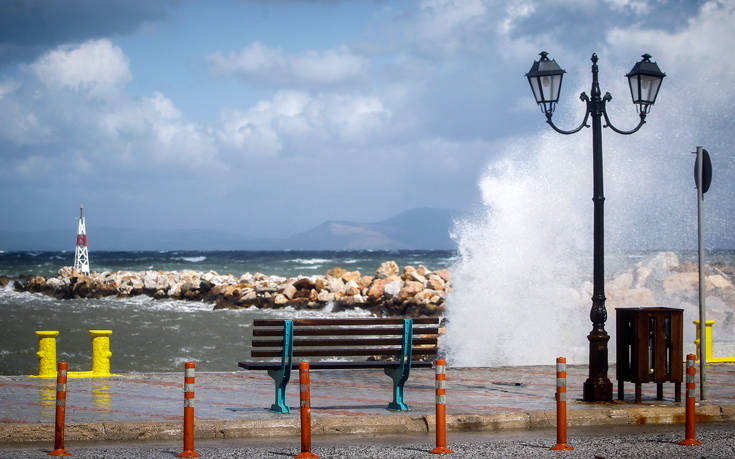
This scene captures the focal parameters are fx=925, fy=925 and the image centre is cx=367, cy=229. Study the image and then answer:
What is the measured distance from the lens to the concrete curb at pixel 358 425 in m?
8.48

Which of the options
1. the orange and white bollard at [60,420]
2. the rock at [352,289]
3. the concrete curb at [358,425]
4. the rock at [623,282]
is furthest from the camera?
the rock at [352,289]

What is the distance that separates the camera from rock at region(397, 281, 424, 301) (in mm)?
36500

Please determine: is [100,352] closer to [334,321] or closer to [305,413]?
[334,321]

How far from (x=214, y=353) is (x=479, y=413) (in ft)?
45.9

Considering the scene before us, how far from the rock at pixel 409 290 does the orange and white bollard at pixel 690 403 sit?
91.8 ft

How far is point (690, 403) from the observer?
8.27 m

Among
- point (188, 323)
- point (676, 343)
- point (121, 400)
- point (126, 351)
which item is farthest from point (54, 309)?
point (676, 343)

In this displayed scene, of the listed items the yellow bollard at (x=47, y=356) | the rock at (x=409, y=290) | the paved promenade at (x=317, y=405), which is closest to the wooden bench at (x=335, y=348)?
the paved promenade at (x=317, y=405)

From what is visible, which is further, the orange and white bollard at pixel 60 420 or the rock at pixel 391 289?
the rock at pixel 391 289

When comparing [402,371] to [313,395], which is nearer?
[402,371]

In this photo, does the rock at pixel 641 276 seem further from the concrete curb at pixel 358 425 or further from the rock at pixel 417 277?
the concrete curb at pixel 358 425

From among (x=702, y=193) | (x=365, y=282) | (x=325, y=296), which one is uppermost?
(x=702, y=193)

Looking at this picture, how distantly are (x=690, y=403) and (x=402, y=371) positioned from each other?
3.04 meters

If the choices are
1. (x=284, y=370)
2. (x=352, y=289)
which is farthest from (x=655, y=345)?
(x=352, y=289)
